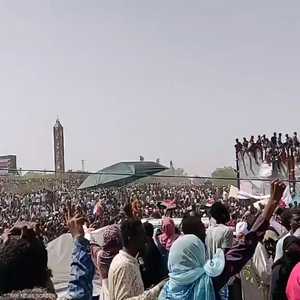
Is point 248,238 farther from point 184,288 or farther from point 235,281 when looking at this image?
point 235,281

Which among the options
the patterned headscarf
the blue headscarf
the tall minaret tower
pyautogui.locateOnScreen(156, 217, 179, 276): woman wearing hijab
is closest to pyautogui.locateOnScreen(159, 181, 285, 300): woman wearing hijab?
the blue headscarf

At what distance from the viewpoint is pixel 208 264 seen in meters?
3.97

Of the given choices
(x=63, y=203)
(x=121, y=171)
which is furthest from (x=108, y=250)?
(x=63, y=203)

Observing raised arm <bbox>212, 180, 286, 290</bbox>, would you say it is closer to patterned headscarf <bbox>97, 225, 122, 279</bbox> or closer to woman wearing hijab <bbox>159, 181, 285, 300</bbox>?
woman wearing hijab <bbox>159, 181, 285, 300</bbox>

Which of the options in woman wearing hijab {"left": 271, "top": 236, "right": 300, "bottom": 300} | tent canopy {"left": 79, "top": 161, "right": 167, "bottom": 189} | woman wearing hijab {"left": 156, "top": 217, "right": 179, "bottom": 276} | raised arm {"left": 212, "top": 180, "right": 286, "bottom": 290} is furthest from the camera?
tent canopy {"left": 79, "top": 161, "right": 167, "bottom": 189}

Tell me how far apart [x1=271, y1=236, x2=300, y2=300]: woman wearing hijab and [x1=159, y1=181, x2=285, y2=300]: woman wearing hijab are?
1.43 meters

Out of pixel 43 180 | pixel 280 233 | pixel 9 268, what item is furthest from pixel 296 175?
pixel 9 268

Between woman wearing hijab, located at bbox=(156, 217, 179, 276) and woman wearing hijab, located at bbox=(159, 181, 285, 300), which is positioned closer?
woman wearing hijab, located at bbox=(159, 181, 285, 300)

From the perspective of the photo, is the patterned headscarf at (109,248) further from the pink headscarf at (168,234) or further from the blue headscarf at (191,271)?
the pink headscarf at (168,234)

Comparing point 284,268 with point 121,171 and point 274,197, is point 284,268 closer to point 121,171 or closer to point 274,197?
point 274,197

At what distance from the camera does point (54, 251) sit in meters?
11.6

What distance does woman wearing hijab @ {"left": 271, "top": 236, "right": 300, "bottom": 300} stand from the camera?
528 centimetres

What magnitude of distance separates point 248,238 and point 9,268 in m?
1.71

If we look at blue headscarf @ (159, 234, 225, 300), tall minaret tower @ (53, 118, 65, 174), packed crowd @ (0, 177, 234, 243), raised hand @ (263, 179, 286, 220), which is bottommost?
packed crowd @ (0, 177, 234, 243)
